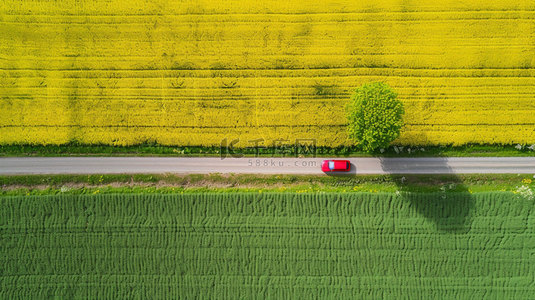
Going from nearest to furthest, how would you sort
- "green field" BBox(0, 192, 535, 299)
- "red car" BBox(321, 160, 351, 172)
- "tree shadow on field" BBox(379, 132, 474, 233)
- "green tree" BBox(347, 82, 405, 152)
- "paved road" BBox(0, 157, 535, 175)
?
1. "green tree" BBox(347, 82, 405, 152)
2. "green field" BBox(0, 192, 535, 299)
3. "tree shadow on field" BBox(379, 132, 474, 233)
4. "red car" BBox(321, 160, 351, 172)
5. "paved road" BBox(0, 157, 535, 175)

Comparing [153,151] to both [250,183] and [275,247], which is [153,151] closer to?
[250,183]

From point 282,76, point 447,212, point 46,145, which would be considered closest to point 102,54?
point 46,145

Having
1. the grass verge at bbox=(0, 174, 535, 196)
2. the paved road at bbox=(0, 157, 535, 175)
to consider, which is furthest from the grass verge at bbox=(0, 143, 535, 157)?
the grass verge at bbox=(0, 174, 535, 196)

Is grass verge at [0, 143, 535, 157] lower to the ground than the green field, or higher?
higher

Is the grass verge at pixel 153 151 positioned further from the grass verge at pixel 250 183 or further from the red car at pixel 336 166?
the grass verge at pixel 250 183

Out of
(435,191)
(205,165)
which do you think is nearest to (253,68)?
(205,165)

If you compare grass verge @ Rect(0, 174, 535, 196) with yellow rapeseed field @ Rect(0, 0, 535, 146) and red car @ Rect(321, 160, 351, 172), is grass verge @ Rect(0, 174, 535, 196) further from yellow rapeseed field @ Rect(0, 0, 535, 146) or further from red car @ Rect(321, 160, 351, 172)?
yellow rapeseed field @ Rect(0, 0, 535, 146)

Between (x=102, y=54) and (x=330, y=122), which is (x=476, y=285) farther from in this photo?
(x=102, y=54)
